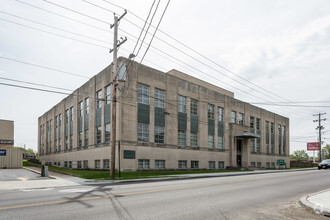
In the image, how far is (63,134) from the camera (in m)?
42.9

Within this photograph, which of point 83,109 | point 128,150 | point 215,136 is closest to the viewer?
point 128,150

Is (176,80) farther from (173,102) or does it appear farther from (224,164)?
(224,164)

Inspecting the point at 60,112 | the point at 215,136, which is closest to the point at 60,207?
the point at 215,136

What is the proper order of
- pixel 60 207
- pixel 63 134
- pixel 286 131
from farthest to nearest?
pixel 286 131, pixel 63 134, pixel 60 207

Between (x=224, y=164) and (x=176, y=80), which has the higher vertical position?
(x=176, y=80)

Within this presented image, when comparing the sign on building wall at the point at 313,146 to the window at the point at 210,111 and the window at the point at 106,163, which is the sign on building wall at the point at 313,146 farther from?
the window at the point at 106,163

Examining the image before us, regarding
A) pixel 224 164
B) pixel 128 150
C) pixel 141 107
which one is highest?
pixel 141 107

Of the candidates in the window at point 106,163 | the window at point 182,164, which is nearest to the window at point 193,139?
the window at point 182,164

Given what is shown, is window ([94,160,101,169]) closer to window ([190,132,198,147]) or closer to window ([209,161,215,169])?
window ([190,132,198,147])

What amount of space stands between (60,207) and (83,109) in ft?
96.2

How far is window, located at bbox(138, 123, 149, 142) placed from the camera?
29.6m

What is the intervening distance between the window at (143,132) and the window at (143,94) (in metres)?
2.54

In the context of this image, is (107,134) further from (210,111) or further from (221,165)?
(221,165)

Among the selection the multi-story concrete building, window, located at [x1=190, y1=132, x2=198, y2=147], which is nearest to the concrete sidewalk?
the multi-story concrete building
